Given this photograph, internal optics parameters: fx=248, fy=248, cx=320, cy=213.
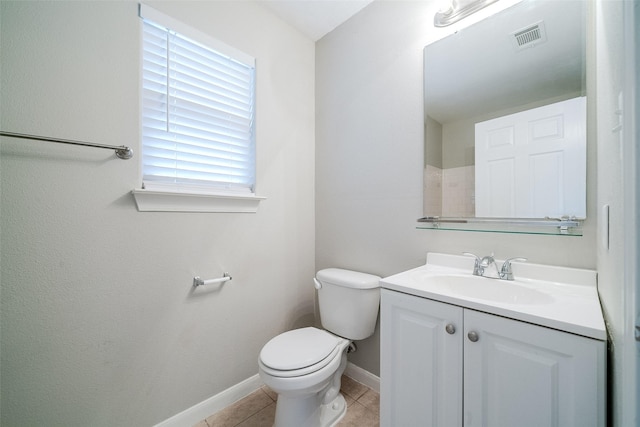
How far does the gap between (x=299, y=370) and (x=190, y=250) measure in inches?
31.7

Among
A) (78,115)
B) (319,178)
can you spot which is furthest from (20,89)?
(319,178)

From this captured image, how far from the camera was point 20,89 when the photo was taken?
2.96ft

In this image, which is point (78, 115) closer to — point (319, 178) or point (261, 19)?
point (261, 19)

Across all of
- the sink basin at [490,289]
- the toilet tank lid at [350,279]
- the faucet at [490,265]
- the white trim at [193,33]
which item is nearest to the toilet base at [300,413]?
the toilet tank lid at [350,279]

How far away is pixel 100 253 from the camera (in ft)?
3.49

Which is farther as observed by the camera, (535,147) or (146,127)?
(146,127)

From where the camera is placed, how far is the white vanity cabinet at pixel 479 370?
0.64 meters

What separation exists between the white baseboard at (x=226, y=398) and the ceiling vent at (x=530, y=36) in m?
1.91

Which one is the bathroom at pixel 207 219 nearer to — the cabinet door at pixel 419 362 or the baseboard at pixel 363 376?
the baseboard at pixel 363 376

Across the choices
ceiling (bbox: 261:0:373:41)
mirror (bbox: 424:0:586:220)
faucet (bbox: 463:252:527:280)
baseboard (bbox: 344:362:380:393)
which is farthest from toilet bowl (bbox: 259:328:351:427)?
ceiling (bbox: 261:0:373:41)

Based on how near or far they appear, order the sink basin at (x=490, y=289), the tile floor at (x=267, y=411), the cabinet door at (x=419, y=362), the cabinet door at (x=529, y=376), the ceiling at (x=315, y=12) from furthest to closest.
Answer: the ceiling at (x=315, y=12), the tile floor at (x=267, y=411), the sink basin at (x=490, y=289), the cabinet door at (x=419, y=362), the cabinet door at (x=529, y=376)

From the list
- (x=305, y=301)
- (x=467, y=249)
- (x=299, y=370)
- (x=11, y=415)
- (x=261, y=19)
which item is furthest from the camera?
(x=305, y=301)

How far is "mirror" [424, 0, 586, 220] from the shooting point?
966mm

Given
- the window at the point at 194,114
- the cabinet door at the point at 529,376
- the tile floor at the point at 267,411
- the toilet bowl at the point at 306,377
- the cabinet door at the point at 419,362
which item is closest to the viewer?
the cabinet door at the point at 529,376
